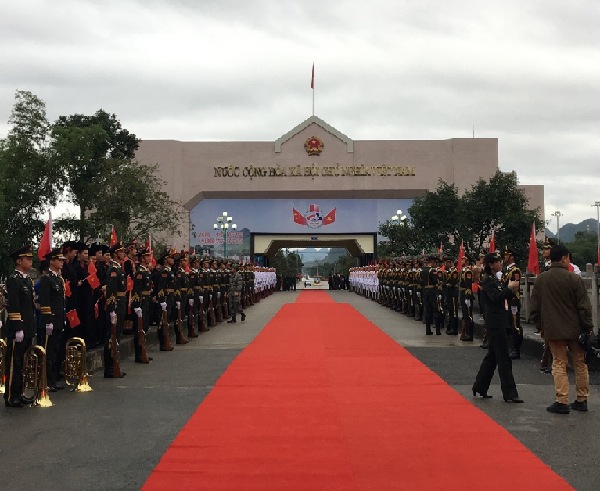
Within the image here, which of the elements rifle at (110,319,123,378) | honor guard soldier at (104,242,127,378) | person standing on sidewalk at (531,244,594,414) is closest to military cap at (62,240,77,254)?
honor guard soldier at (104,242,127,378)

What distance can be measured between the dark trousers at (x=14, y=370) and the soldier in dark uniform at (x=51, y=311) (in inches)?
27.1

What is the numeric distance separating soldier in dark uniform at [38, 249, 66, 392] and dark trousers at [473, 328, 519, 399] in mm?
5515

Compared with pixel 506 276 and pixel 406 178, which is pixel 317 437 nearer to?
pixel 506 276

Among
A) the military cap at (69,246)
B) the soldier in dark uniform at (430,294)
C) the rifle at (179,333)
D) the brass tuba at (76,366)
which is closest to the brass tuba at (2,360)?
the brass tuba at (76,366)

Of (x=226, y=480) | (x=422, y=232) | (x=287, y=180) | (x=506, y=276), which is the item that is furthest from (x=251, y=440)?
(x=287, y=180)

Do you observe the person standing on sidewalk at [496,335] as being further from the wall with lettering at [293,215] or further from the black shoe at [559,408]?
the wall with lettering at [293,215]

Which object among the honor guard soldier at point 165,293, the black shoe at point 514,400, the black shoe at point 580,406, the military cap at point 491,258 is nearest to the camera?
the black shoe at point 580,406

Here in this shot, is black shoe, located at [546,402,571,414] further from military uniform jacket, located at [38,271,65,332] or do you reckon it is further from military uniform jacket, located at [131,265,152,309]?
military uniform jacket, located at [131,265,152,309]

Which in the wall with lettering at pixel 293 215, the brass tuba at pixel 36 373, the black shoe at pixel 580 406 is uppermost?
the wall with lettering at pixel 293 215

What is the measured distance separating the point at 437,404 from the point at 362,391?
3.88ft

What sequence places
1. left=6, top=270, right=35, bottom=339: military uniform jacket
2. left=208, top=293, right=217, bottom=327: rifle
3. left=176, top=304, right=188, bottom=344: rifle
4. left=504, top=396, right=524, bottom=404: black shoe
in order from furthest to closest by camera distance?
left=208, top=293, right=217, bottom=327: rifle, left=176, top=304, right=188, bottom=344: rifle, left=504, top=396, right=524, bottom=404: black shoe, left=6, top=270, right=35, bottom=339: military uniform jacket

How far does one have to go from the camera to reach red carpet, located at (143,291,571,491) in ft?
18.7

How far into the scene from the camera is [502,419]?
800cm

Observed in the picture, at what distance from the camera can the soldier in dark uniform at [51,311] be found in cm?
975
